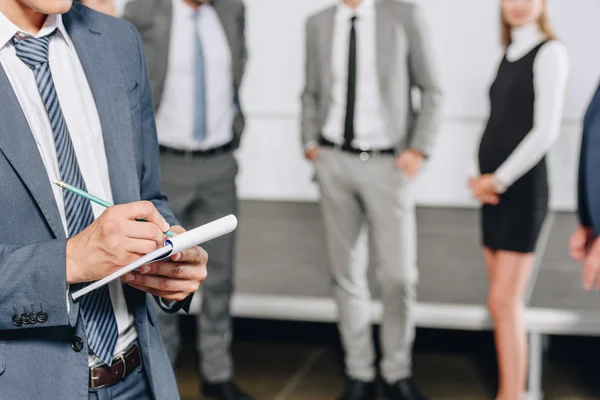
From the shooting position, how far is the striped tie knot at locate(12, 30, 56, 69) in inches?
54.7

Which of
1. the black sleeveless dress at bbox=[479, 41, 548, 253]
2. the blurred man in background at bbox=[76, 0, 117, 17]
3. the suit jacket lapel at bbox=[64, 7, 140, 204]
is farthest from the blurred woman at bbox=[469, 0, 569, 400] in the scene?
the suit jacket lapel at bbox=[64, 7, 140, 204]

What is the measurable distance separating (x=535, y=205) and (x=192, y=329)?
81.7 inches

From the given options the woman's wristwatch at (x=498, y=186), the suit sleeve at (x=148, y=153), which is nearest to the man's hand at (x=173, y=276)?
the suit sleeve at (x=148, y=153)

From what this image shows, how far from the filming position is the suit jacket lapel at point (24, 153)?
4.25ft

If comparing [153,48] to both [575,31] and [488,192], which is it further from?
[575,31]

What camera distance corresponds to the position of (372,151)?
11.5ft

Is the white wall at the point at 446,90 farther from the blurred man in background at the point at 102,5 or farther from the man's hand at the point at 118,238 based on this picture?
the man's hand at the point at 118,238

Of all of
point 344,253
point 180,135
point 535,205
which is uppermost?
point 180,135

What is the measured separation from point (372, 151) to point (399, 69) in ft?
1.11

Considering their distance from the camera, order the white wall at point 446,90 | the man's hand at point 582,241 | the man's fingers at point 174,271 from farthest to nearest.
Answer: the white wall at point 446,90 → the man's hand at point 582,241 → the man's fingers at point 174,271

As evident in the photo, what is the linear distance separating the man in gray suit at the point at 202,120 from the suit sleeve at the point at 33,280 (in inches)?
88.1

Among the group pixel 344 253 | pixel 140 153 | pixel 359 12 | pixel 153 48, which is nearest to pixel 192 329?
pixel 344 253

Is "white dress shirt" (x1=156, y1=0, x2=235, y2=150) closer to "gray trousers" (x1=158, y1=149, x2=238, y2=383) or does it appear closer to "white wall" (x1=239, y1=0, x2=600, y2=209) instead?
"gray trousers" (x1=158, y1=149, x2=238, y2=383)

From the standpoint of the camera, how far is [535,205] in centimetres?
320
